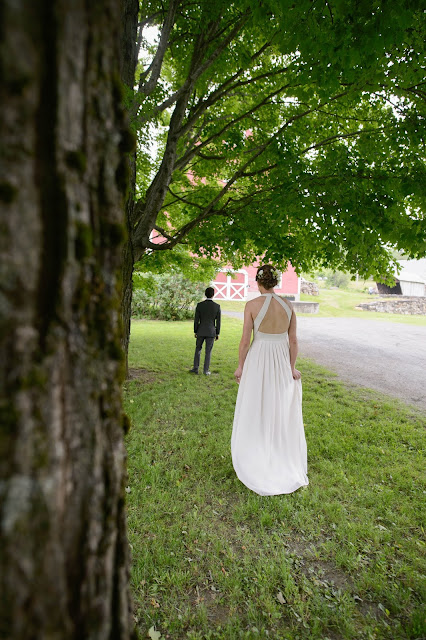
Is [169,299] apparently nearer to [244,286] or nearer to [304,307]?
[244,286]

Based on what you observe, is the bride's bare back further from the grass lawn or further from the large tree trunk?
the large tree trunk

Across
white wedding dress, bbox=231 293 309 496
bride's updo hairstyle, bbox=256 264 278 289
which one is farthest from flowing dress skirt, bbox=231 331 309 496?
bride's updo hairstyle, bbox=256 264 278 289

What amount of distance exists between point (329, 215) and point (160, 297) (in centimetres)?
1723

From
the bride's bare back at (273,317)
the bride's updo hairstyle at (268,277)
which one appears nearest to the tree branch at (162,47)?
the bride's updo hairstyle at (268,277)

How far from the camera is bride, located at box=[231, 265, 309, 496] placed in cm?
377

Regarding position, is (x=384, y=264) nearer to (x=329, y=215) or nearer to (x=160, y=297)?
(x=329, y=215)

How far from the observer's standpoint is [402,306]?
3212 centimetres

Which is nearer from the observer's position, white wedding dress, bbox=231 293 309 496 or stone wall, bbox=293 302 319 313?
white wedding dress, bbox=231 293 309 496

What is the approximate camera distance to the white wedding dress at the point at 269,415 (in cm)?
381

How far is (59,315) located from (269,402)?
342 centimetres

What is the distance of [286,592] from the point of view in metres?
2.44

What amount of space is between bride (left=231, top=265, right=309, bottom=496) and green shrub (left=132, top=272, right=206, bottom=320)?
17329mm

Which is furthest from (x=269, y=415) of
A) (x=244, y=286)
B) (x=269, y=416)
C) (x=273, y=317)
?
(x=244, y=286)

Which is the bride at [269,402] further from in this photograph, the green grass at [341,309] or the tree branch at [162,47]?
the green grass at [341,309]
